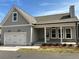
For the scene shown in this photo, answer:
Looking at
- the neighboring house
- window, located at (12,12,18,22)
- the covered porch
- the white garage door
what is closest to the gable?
the neighboring house

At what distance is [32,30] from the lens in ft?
86.2

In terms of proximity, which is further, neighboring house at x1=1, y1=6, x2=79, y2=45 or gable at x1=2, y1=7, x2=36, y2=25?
gable at x1=2, y1=7, x2=36, y2=25

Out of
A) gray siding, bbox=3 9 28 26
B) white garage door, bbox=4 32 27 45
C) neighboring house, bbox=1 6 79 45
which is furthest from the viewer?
gray siding, bbox=3 9 28 26

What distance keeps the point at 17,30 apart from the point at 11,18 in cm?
255

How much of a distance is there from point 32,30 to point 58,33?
456 centimetres

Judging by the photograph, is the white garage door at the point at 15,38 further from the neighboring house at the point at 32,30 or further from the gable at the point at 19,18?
the gable at the point at 19,18

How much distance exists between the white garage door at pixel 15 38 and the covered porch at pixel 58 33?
2.73 meters

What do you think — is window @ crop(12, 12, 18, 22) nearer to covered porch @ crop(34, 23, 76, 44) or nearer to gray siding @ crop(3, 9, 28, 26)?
gray siding @ crop(3, 9, 28, 26)

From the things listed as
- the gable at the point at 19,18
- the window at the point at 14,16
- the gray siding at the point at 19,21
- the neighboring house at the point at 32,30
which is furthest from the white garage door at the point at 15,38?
the window at the point at 14,16

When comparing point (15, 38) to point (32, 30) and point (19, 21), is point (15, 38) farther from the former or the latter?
point (32, 30)

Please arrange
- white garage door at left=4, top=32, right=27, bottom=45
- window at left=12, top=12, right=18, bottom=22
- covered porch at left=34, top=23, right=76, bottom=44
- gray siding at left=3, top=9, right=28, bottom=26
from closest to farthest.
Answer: covered porch at left=34, top=23, right=76, bottom=44, white garage door at left=4, top=32, right=27, bottom=45, gray siding at left=3, top=9, right=28, bottom=26, window at left=12, top=12, right=18, bottom=22

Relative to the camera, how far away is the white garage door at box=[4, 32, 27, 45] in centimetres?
2631

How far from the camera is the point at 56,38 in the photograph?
2703cm

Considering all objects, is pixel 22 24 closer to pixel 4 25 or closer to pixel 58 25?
pixel 4 25
